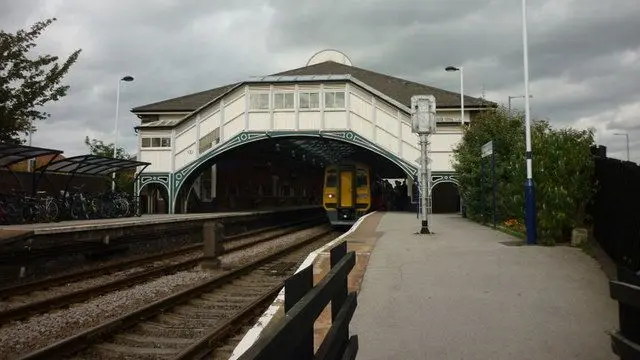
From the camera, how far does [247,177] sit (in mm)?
44281

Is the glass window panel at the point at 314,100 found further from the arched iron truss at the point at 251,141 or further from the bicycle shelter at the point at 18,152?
the bicycle shelter at the point at 18,152

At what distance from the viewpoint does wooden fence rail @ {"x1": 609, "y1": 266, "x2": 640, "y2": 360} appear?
129 inches

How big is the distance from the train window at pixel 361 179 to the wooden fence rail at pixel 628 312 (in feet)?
79.2

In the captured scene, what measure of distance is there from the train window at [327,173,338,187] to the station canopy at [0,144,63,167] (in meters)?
12.8

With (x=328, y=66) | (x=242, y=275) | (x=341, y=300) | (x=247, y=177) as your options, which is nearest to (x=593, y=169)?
(x=242, y=275)

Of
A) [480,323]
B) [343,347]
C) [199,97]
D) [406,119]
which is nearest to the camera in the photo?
[343,347]

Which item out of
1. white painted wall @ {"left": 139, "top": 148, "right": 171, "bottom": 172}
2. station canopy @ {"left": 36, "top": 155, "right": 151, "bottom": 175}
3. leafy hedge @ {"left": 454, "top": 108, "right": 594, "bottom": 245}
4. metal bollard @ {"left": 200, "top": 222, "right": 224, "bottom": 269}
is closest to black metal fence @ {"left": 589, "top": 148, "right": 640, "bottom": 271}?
leafy hedge @ {"left": 454, "top": 108, "right": 594, "bottom": 245}

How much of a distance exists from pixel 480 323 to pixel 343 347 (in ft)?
8.32

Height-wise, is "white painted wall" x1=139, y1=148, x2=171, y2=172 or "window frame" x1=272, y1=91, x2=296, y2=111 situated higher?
"window frame" x1=272, y1=91, x2=296, y2=111

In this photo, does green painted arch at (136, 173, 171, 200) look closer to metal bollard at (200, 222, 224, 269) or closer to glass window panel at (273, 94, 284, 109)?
glass window panel at (273, 94, 284, 109)

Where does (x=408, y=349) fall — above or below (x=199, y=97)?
below

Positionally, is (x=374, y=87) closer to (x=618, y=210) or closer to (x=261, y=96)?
(x=261, y=96)

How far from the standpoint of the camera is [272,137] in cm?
3131

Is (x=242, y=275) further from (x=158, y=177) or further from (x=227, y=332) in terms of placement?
(x=158, y=177)
